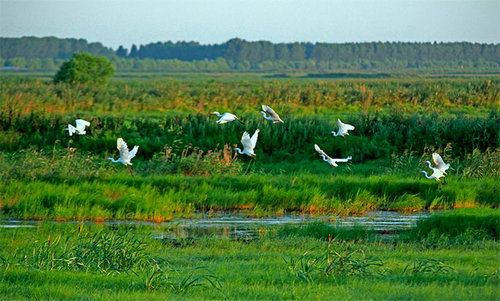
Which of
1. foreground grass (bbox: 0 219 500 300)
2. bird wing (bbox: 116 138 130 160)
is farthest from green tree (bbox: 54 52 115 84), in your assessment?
foreground grass (bbox: 0 219 500 300)

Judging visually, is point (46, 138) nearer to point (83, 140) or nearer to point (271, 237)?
point (83, 140)

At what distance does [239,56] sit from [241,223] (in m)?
155

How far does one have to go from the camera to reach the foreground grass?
25.7 feet

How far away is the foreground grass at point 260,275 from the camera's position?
7.83 metres

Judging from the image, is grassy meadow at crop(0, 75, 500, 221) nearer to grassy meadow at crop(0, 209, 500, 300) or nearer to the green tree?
grassy meadow at crop(0, 209, 500, 300)

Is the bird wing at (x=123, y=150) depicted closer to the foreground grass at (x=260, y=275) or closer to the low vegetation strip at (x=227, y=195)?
the low vegetation strip at (x=227, y=195)

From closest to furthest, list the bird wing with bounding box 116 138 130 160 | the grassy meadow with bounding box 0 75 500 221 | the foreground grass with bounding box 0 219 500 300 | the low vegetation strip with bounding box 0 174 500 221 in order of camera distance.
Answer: the foreground grass with bounding box 0 219 500 300
the low vegetation strip with bounding box 0 174 500 221
the bird wing with bounding box 116 138 130 160
the grassy meadow with bounding box 0 75 500 221

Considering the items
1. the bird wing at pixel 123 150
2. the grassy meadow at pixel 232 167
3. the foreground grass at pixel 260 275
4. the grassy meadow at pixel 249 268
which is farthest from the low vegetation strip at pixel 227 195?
the foreground grass at pixel 260 275

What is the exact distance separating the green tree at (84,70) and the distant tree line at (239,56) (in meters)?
30.8

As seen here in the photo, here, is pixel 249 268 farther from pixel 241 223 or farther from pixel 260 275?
pixel 241 223

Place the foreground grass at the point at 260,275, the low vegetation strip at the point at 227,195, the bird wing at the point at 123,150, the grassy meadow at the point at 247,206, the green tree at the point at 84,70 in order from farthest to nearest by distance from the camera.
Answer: the green tree at the point at 84,70 < the bird wing at the point at 123,150 < the low vegetation strip at the point at 227,195 < the grassy meadow at the point at 247,206 < the foreground grass at the point at 260,275

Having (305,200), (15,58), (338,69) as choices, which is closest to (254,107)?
(305,200)

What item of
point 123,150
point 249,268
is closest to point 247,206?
point 123,150

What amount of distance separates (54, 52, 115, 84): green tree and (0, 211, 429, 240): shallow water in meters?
42.2
